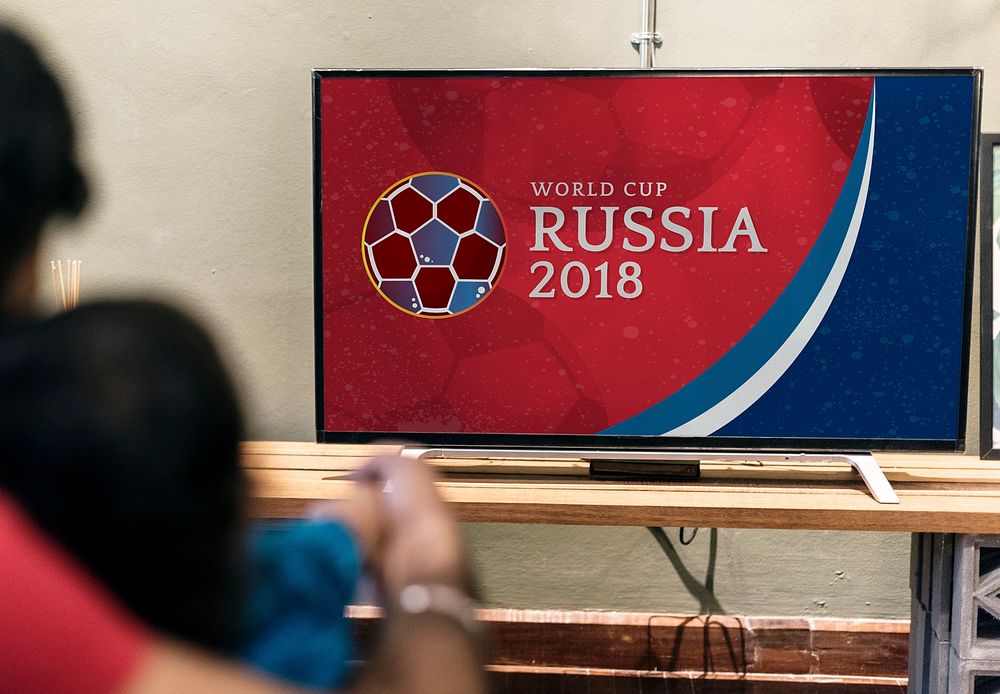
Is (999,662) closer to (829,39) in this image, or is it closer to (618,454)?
(618,454)

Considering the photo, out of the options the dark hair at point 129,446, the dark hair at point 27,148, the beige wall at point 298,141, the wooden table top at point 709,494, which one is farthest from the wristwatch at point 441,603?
the beige wall at point 298,141

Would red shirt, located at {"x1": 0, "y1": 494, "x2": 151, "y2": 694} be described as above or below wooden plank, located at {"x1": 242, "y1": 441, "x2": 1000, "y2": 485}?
above

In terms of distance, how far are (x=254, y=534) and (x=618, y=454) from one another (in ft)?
4.55

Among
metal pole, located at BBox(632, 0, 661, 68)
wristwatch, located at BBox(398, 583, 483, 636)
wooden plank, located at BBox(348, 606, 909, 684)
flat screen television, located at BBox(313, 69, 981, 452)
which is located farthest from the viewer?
wooden plank, located at BBox(348, 606, 909, 684)

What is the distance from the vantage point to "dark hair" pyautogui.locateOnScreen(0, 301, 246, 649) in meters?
0.46

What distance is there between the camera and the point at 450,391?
1947mm

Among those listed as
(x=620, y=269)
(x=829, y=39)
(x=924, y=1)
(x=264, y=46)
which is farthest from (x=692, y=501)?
(x=264, y=46)

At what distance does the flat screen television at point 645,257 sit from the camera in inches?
73.1

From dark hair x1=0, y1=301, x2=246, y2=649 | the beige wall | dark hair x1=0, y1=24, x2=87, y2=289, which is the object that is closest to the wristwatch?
dark hair x1=0, y1=301, x2=246, y2=649

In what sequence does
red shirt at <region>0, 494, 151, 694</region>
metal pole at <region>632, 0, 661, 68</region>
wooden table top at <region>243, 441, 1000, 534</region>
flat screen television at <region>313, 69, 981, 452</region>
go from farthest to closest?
metal pole at <region>632, 0, 661, 68</region>, flat screen television at <region>313, 69, 981, 452</region>, wooden table top at <region>243, 441, 1000, 534</region>, red shirt at <region>0, 494, 151, 694</region>

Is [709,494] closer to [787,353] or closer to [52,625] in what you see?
[787,353]

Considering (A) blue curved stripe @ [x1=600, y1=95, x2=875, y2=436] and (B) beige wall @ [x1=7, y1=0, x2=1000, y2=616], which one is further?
(B) beige wall @ [x1=7, y1=0, x2=1000, y2=616]

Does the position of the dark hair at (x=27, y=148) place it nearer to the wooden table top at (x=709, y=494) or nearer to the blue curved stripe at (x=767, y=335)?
the wooden table top at (x=709, y=494)

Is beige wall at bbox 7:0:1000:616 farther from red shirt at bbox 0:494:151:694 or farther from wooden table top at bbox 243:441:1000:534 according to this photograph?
red shirt at bbox 0:494:151:694
